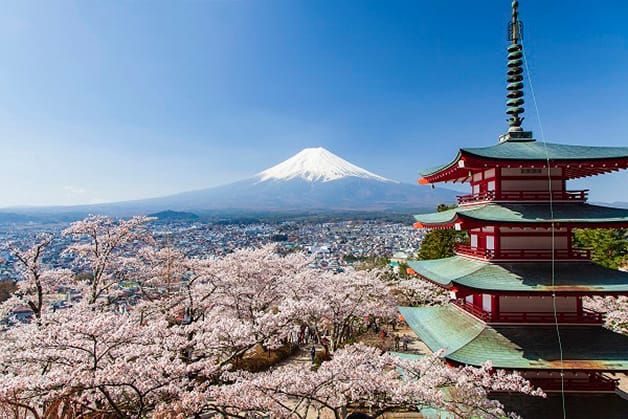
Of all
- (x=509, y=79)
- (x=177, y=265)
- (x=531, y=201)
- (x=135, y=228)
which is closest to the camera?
(x=531, y=201)

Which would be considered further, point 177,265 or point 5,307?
point 177,265

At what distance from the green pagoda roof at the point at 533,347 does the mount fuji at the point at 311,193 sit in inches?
5673

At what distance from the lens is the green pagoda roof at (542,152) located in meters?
6.88

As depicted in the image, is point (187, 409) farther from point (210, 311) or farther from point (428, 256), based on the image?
point (428, 256)

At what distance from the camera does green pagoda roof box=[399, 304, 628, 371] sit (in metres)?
6.07

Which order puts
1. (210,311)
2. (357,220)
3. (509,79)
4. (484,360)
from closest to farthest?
1. (484,360)
2. (509,79)
3. (210,311)
4. (357,220)

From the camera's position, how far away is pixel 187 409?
5832 millimetres

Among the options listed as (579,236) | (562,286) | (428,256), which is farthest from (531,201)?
(579,236)

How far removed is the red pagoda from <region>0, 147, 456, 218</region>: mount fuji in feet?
471

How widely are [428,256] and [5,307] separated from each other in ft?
68.3

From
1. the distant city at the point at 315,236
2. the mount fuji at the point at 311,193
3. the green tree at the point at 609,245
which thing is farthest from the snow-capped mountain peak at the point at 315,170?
the green tree at the point at 609,245

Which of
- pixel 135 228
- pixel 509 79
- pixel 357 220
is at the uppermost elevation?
pixel 509 79

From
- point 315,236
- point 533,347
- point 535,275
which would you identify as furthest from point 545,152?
point 315,236

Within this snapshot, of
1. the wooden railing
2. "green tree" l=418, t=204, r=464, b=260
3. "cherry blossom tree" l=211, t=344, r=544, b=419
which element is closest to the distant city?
"green tree" l=418, t=204, r=464, b=260
